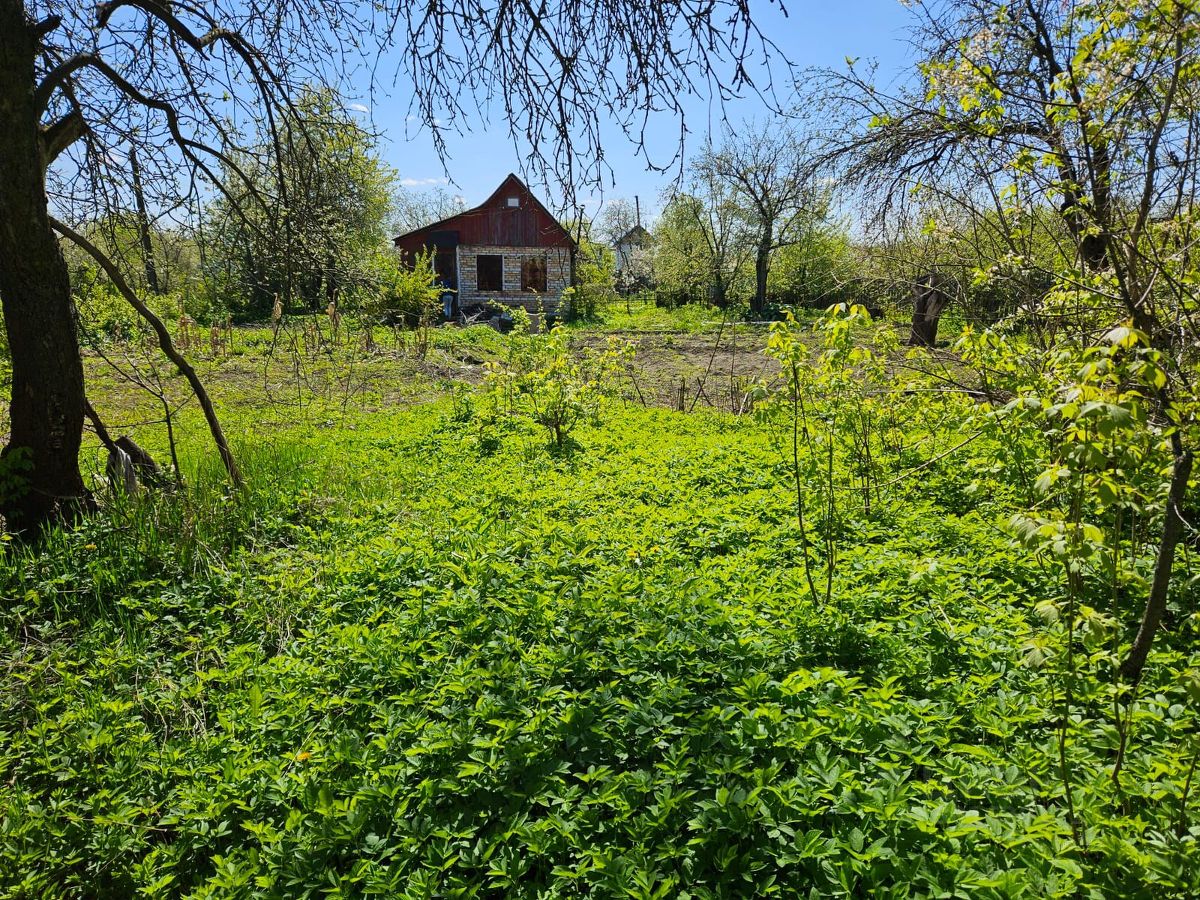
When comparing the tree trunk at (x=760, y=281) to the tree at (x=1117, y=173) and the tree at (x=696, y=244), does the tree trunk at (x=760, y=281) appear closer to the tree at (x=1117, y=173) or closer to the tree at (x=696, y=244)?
the tree at (x=696, y=244)

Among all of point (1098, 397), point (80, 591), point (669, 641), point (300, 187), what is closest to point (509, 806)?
point (669, 641)

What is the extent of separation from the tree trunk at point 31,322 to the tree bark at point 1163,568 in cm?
611

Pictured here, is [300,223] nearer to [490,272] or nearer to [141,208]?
[141,208]

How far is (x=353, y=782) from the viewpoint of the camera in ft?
7.34

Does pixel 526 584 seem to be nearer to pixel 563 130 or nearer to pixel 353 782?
pixel 353 782

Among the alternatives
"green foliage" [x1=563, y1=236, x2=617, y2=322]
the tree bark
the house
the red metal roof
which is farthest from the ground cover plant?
the red metal roof

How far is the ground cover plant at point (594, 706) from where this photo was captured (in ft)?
6.10

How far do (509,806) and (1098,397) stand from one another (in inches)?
80.0

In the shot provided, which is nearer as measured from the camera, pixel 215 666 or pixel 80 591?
pixel 215 666

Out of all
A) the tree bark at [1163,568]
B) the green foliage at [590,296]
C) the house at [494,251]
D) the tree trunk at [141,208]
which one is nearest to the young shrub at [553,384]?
the tree trunk at [141,208]

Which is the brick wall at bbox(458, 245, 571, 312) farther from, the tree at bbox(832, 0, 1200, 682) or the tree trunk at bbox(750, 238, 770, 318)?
the tree at bbox(832, 0, 1200, 682)

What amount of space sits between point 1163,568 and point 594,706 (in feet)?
7.00

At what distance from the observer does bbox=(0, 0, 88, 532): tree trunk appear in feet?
13.4

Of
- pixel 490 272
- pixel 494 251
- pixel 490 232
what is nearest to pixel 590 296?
pixel 494 251
